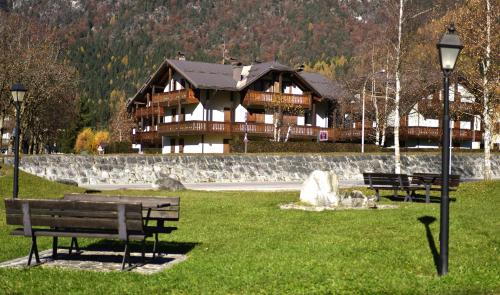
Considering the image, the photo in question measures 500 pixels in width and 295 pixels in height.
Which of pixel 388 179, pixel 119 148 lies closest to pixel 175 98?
pixel 119 148

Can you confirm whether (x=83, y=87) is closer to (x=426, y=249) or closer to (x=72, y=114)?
(x=72, y=114)

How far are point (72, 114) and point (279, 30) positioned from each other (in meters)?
117

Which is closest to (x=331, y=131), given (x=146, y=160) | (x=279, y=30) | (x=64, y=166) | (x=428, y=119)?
(x=428, y=119)

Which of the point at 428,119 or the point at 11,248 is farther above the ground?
the point at 428,119

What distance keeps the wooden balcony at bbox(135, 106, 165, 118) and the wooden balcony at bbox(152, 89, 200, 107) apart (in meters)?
0.98

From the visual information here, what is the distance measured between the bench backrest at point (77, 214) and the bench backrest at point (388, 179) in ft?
40.2

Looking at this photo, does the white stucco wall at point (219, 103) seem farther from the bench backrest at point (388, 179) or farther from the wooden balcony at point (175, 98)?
the bench backrest at point (388, 179)

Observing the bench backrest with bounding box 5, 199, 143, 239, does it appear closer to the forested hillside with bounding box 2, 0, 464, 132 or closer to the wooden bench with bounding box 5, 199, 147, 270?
the wooden bench with bounding box 5, 199, 147, 270

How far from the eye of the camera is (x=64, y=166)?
37.0 metres

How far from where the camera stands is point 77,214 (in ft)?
31.7

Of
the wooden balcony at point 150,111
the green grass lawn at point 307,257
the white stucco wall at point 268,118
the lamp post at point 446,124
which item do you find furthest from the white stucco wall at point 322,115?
the lamp post at point 446,124

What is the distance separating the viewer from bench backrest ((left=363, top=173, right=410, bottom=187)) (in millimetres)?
20156

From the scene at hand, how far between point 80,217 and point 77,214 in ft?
0.22

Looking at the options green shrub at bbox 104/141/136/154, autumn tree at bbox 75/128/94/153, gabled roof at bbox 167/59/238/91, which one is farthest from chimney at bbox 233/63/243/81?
autumn tree at bbox 75/128/94/153
